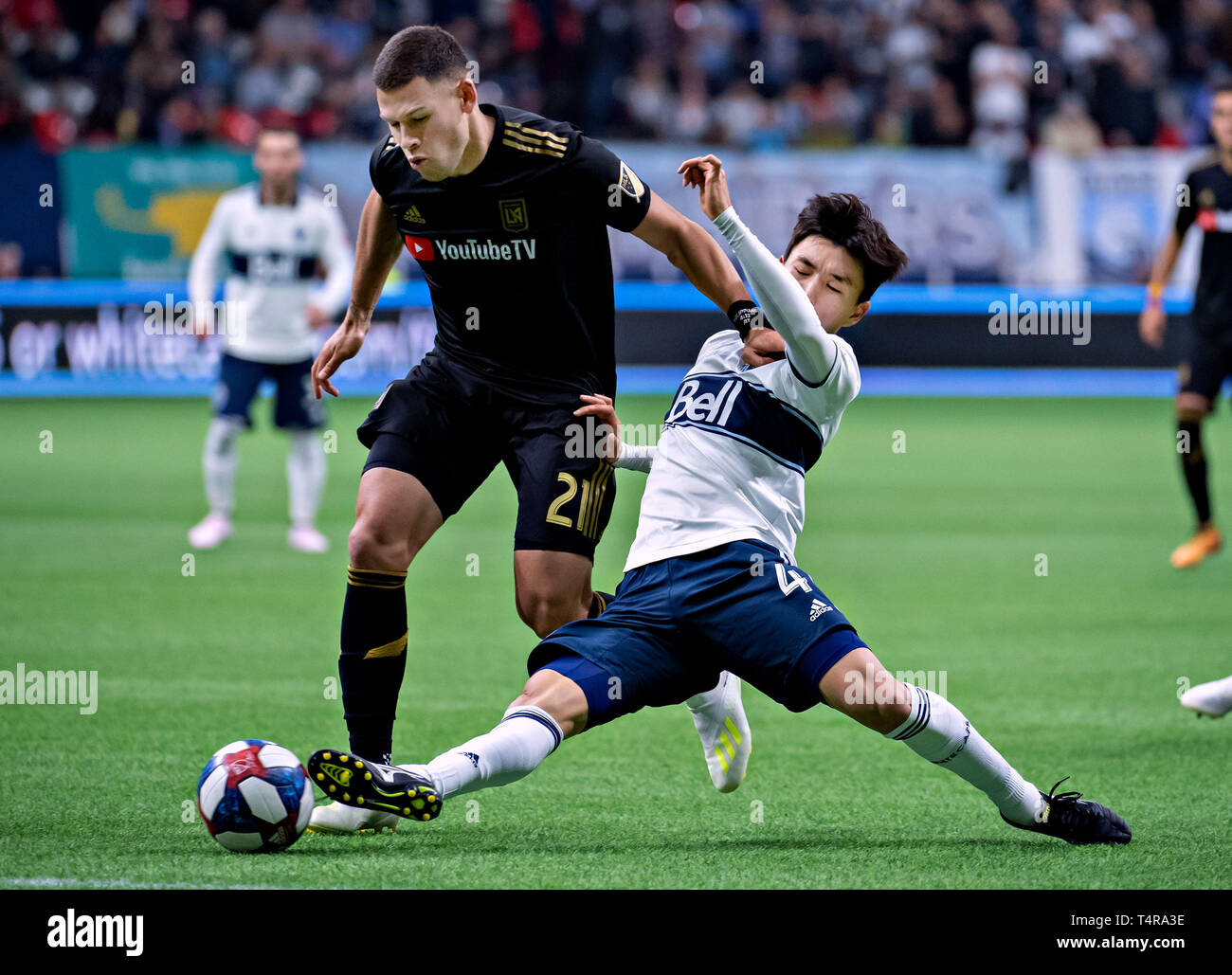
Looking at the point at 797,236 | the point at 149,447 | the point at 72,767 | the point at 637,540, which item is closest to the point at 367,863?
the point at 637,540

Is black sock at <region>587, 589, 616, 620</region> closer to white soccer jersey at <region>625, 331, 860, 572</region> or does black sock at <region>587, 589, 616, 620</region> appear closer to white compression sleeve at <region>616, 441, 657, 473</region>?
white compression sleeve at <region>616, 441, 657, 473</region>

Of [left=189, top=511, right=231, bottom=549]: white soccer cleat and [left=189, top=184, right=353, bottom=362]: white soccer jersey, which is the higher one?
[left=189, top=184, right=353, bottom=362]: white soccer jersey

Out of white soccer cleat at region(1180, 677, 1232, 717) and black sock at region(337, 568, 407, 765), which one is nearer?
black sock at region(337, 568, 407, 765)

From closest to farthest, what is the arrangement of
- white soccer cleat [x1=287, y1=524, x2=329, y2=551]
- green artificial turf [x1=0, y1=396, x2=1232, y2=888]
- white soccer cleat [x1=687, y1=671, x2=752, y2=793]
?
green artificial turf [x1=0, y1=396, x2=1232, y2=888]
white soccer cleat [x1=687, y1=671, x2=752, y2=793]
white soccer cleat [x1=287, y1=524, x2=329, y2=551]

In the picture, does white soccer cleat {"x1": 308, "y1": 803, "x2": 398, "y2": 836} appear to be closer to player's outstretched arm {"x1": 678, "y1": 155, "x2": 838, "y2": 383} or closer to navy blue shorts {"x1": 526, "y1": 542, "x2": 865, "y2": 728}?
navy blue shorts {"x1": 526, "y1": 542, "x2": 865, "y2": 728}

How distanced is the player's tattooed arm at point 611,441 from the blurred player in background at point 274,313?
532 centimetres

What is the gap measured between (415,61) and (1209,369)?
21.3 ft

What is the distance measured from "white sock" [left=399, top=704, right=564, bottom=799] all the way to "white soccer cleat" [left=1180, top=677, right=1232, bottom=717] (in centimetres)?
240

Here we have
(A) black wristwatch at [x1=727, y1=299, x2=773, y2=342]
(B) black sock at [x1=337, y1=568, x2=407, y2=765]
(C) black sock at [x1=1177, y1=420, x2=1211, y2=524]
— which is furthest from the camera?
(C) black sock at [x1=1177, y1=420, x2=1211, y2=524]

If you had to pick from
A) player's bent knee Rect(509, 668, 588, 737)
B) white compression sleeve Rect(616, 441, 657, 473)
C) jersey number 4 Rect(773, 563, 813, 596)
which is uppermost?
white compression sleeve Rect(616, 441, 657, 473)

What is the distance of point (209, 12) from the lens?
21188mm

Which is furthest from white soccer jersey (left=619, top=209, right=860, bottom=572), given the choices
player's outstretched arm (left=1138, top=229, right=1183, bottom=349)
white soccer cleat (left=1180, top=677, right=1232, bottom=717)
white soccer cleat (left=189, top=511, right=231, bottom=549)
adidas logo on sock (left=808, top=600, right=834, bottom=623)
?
player's outstretched arm (left=1138, top=229, right=1183, bottom=349)

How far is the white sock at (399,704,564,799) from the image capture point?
13.0 ft

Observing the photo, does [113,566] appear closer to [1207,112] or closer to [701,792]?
[701,792]
